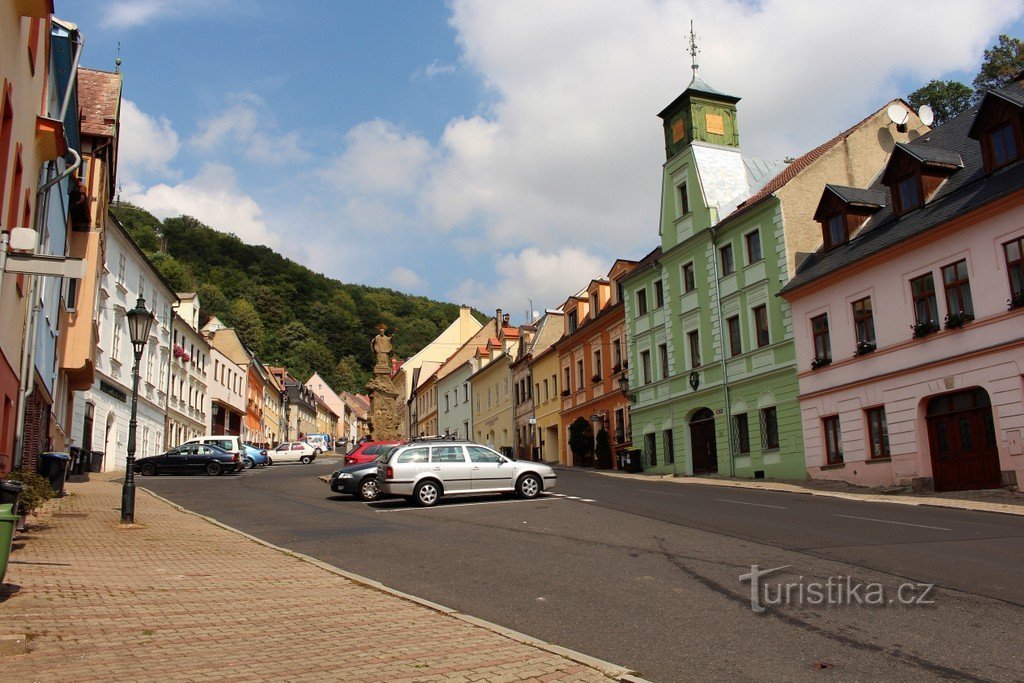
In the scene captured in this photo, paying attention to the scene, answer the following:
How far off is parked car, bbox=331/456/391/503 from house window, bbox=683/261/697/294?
17.2m

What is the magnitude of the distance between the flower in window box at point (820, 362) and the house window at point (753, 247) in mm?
4881

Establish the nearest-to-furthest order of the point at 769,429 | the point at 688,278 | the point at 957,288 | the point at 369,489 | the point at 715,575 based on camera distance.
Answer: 1. the point at 715,575
2. the point at 957,288
3. the point at 369,489
4. the point at 769,429
5. the point at 688,278

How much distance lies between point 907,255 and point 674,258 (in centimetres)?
1286

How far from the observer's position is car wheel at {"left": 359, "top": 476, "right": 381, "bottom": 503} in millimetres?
22781

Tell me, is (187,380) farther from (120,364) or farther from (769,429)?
(769,429)

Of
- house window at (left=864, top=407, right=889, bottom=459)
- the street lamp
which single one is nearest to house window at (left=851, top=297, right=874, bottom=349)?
house window at (left=864, top=407, right=889, bottom=459)

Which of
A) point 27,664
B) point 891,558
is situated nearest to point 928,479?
point 891,558

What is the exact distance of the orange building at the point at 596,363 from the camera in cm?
4081

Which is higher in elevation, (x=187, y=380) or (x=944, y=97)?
(x=944, y=97)

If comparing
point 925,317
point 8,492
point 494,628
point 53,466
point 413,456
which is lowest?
point 494,628

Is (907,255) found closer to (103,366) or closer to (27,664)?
(27,664)

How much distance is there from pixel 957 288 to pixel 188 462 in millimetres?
29842

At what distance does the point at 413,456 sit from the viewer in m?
20.7

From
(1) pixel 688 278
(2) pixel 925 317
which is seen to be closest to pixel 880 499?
(2) pixel 925 317
